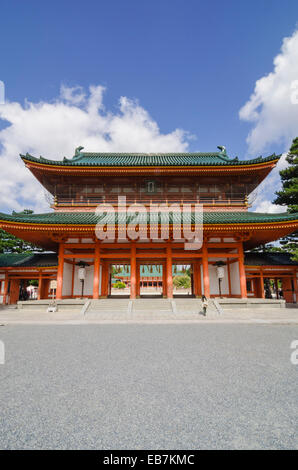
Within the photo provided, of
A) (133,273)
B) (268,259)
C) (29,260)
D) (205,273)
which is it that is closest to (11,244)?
(29,260)

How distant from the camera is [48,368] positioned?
4.74 metres

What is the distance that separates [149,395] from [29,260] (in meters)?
19.9

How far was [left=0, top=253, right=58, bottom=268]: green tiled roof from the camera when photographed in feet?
63.5

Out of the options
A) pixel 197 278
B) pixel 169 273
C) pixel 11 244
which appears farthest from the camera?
pixel 11 244

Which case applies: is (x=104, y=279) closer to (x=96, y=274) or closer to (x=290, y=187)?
(x=96, y=274)

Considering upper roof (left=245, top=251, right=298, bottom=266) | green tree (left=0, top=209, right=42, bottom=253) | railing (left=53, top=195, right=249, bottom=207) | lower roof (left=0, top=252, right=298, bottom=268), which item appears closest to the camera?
railing (left=53, top=195, right=249, bottom=207)

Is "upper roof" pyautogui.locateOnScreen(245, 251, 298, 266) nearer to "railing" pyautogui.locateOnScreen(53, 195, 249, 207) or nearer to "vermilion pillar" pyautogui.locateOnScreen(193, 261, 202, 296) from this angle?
"vermilion pillar" pyautogui.locateOnScreen(193, 261, 202, 296)

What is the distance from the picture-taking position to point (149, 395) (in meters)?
3.49

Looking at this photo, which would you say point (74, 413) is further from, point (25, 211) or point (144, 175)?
point (25, 211)

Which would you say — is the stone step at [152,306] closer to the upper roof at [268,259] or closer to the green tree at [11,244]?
the upper roof at [268,259]

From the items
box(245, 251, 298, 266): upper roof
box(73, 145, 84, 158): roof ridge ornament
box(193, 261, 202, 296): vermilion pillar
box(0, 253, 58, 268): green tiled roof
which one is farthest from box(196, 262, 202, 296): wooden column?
box(73, 145, 84, 158): roof ridge ornament

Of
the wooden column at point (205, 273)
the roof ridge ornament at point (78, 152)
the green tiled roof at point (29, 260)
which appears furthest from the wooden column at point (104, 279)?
the roof ridge ornament at point (78, 152)

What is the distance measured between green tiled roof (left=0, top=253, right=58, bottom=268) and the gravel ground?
13.5 m
